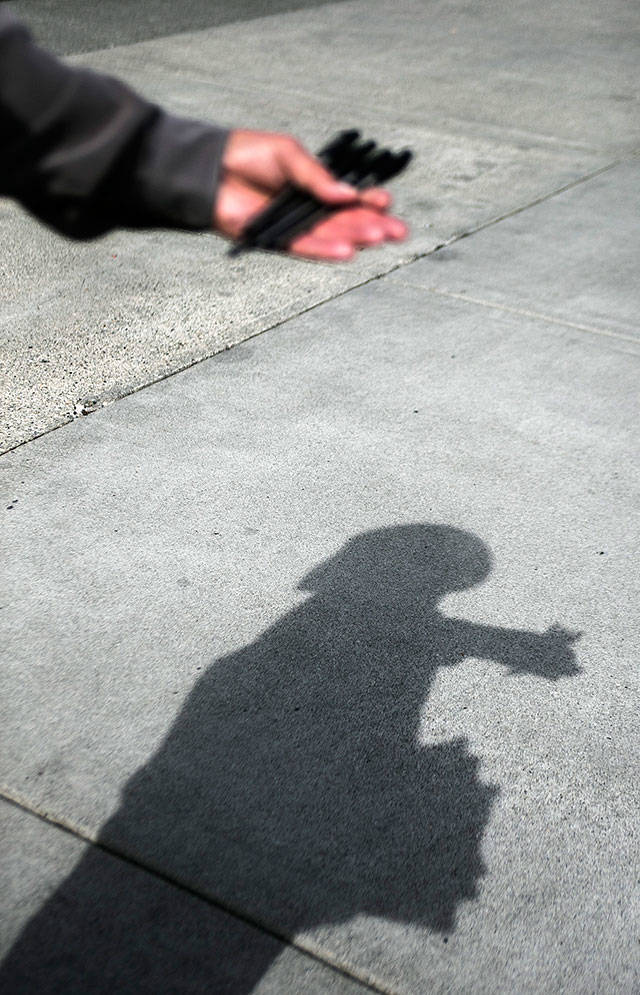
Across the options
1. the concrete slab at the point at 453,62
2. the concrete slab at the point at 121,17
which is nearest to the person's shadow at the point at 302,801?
the concrete slab at the point at 453,62

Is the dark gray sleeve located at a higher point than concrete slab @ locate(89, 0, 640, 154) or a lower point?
higher

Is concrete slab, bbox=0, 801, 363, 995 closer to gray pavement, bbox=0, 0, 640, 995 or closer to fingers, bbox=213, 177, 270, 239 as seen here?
gray pavement, bbox=0, 0, 640, 995

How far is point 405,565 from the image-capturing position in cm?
402

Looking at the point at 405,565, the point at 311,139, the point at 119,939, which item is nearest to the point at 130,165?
the point at 119,939

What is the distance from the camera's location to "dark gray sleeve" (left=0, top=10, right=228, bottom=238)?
1557 mm

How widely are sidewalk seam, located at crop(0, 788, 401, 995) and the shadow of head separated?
1.28 m

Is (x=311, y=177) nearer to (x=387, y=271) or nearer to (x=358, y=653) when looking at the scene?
(x=358, y=653)

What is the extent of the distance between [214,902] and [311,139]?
7.52 metres

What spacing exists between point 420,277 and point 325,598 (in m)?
3.34

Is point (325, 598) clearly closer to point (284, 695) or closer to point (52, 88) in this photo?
point (284, 695)

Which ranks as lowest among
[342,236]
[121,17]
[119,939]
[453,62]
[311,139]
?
[121,17]

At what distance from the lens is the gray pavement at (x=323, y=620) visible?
2.67 metres

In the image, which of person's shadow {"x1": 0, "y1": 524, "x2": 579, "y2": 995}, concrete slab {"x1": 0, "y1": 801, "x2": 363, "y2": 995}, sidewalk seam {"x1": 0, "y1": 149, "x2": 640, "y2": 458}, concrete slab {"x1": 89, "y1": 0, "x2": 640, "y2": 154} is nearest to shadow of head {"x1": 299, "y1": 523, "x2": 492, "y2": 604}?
person's shadow {"x1": 0, "y1": 524, "x2": 579, "y2": 995}

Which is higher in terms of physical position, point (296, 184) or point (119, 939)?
point (296, 184)
